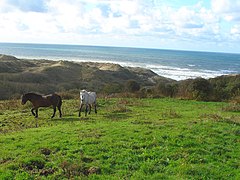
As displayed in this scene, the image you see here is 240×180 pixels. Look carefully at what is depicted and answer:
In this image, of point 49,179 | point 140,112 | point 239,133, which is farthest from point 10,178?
point 140,112

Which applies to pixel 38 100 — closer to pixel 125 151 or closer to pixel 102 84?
pixel 125 151

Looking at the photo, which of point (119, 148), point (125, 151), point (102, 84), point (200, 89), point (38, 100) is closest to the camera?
point (125, 151)

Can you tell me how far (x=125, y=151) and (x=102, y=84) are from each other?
4514 centimetres

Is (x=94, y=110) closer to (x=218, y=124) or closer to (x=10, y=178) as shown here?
(x=218, y=124)

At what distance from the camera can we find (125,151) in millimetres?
10898

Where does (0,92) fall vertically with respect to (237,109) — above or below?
below

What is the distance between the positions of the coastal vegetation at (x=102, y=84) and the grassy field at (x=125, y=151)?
16.3 meters

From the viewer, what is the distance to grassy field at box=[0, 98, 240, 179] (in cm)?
914

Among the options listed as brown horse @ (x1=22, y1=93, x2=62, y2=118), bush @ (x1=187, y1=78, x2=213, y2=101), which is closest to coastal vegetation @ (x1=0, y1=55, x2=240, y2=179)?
brown horse @ (x1=22, y1=93, x2=62, y2=118)

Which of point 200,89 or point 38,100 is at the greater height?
point 38,100

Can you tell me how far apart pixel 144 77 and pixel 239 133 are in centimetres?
6111

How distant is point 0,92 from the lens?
4175cm

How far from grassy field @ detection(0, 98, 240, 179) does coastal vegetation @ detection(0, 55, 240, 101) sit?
1629cm

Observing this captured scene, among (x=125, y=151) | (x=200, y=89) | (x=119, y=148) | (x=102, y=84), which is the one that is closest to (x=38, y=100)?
(x=119, y=148)
